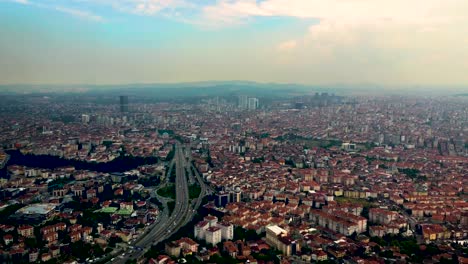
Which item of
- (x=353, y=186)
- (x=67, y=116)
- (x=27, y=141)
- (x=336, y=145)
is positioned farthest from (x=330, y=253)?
(x=67, y=116)

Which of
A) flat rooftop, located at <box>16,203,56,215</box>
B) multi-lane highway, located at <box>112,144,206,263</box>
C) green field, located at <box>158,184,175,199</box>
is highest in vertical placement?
flat rooftop, located at <box>16,203,56,215</box>

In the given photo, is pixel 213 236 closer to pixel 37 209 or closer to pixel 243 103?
pixel 37 209

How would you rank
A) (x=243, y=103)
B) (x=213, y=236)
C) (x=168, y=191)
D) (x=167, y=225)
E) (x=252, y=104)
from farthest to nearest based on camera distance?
(x=243, y=103)
(x=252, y=104)
(x=168, y=191)
(x=167, y=225)
(x=213, y=236)

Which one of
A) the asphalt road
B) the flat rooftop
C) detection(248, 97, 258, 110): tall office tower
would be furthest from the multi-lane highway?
detection(248, 97, 258, 110): tall office tower

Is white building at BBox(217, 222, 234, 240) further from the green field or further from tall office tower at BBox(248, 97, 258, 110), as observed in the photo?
tall office tower at BBox(248, 97, 258, 110)

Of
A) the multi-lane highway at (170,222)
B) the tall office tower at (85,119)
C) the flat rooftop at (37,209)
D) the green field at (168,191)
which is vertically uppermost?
the tall office tower at (85,119)

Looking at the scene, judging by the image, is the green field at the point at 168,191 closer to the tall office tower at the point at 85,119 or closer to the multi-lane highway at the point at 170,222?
the multi-lane highway at the point at 170,222

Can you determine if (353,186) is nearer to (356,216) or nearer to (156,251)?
(356,216)

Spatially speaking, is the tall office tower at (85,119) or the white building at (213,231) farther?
the tall office tower at (85,119)

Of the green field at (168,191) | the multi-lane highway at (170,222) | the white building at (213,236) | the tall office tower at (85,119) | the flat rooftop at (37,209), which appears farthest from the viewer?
the tall office tower at (85,119)

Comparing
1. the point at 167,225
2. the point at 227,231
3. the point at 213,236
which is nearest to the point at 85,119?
the point at 167,225

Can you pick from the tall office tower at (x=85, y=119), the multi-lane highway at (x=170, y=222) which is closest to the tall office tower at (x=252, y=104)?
the tall office tower at (x=85, y=119)
